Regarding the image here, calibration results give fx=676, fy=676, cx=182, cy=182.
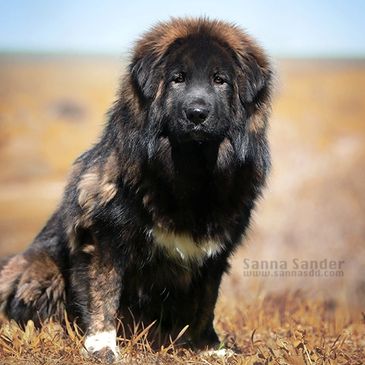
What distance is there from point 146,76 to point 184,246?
1.15 m

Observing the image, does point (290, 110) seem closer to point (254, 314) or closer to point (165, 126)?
point (254, 314)

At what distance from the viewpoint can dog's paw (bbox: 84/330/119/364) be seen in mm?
4293

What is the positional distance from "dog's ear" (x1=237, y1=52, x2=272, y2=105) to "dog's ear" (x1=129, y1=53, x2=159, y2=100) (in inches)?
22.0

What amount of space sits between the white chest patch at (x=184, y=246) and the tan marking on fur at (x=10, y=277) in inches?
48.2

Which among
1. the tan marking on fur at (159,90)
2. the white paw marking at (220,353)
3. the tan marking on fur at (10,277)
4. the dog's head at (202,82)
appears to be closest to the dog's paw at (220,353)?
the white paw marking at (220,353)

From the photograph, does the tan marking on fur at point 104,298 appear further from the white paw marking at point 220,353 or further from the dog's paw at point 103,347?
the white paw marking at point 220,353

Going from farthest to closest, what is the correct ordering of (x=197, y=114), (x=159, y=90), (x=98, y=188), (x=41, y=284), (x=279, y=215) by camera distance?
(x=279, y=215), (x=41, y=284), (x=98, y=188), (x=159, y=90), (x=197, y=114)

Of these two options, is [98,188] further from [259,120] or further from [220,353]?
[220,353]

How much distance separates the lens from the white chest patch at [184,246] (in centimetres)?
441

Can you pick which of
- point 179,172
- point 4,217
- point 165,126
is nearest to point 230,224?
point 179,172

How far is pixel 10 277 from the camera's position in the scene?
16.7ft

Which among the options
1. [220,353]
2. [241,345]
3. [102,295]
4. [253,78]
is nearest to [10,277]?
[102,295]

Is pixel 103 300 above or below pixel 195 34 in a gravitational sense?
below

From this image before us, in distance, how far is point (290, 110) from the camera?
18234mm
